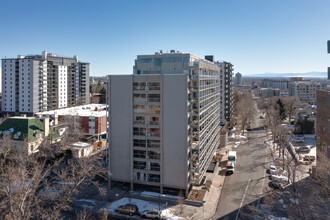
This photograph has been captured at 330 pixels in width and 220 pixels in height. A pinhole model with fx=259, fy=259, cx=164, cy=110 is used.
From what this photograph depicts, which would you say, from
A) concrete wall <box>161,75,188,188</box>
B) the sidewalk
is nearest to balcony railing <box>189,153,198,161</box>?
concrete wall <box>161,75,188,188</box>

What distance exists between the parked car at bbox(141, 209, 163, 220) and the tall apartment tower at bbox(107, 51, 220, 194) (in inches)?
150

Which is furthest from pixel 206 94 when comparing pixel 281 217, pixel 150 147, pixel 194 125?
pixel 281 217

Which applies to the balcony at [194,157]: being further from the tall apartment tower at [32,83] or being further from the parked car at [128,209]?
the tall apartment tower at [32,83]

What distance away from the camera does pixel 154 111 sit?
26016 millimetres

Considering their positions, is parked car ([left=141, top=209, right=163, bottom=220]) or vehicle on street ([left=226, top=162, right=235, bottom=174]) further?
vehicle on street ([left=226, top=162, right=235, bottom=174])

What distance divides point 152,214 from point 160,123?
27.7 feet

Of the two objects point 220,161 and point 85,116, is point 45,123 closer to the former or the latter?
point 85,116

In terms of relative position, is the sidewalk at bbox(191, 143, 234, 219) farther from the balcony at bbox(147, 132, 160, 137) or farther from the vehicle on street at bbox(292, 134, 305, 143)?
the vehicle on street at bbox(292, 134, 305, 143)

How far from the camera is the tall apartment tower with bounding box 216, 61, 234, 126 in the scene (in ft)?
197

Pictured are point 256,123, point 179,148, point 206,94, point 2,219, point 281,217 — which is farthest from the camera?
point 256,123

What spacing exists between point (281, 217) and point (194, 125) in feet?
36.4

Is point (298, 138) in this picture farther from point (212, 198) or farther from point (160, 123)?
point (160, 123)

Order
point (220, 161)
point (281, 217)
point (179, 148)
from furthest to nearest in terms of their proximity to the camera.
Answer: point (220, 161), point (179, 148), point (281, 217)

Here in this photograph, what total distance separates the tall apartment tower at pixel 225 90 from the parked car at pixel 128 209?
39.6m
